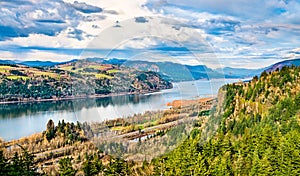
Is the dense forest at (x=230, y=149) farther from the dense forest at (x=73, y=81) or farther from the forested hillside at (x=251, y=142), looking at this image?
the dense forest at (x=73, y=81)

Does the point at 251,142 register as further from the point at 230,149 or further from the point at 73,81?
the point at 73,81

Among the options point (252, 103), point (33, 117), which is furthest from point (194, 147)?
point (33, 117)

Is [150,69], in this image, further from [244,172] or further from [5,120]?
[5,120]

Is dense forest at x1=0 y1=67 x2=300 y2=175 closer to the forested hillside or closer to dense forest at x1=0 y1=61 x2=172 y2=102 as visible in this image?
the forested hillside

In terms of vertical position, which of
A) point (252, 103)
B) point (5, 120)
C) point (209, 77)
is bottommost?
point (5, 120)

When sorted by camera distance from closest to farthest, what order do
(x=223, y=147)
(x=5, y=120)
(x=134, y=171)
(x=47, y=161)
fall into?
1. (x=134, y=171)
2. (x=223, y=147)
3. (x=47, y=161)
4. (x=5, y=120)

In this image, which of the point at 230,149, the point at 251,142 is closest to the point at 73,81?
the point at 230,149

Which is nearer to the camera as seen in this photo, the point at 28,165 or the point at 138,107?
the point at 138,107

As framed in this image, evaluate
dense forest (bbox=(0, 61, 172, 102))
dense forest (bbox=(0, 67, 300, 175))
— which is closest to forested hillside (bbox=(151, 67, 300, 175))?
dense forest (bbox=(0, 67, 300, 175))
